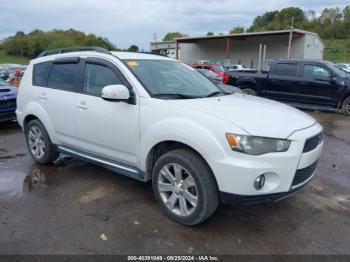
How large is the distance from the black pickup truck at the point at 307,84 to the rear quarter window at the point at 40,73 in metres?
8.17

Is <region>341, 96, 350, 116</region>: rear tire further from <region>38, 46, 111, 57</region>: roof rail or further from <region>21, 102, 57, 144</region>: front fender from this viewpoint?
<region>21, 102, 57, 144</region>: front fender

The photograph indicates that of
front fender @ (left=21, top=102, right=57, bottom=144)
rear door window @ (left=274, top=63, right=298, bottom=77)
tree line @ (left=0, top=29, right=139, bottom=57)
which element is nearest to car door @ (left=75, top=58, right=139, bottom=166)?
front fender @ (left=21, top=102, right=57, bottom=144)

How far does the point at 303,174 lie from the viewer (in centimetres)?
323

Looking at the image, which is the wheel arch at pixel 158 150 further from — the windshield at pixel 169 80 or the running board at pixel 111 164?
the windshield at pixel 169 80

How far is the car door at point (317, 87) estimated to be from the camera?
10109 millimetres

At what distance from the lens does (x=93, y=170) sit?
16.6 feet

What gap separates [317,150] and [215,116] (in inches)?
46.6

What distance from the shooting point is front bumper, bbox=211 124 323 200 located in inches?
113

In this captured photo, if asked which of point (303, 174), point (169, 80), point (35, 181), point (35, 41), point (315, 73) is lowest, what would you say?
point (35, 181)

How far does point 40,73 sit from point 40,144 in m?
1.12

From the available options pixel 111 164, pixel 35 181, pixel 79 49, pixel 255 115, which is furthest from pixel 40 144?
pixel 255 115

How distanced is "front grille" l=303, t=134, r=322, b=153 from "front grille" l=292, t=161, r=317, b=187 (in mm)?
196

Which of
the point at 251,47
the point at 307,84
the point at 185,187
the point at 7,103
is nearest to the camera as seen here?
the point at 185,187

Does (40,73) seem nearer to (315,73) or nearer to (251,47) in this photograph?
(315,73)
